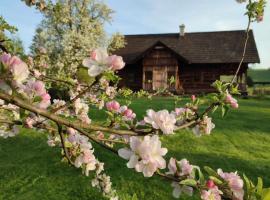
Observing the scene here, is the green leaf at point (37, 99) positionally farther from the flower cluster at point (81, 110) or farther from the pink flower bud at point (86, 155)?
the flower cluster at point (81, 110)

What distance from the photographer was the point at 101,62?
6.26ft

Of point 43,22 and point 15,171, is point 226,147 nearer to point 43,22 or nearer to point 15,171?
point 15,171

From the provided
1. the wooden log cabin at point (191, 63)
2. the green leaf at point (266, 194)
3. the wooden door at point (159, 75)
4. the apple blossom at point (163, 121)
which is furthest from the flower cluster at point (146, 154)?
the wooden door at point (159, 75)

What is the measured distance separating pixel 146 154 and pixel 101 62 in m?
0.49

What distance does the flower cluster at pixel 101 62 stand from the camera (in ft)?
6.20

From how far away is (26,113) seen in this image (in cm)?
233

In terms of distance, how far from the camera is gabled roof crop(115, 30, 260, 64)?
106 ft

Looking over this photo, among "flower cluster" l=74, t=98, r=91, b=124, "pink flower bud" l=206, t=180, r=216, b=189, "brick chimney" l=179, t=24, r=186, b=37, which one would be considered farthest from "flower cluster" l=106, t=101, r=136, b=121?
"brick chimney" l=179, t=24, r=186, b=37

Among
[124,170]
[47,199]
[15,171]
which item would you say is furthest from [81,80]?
[15,171]

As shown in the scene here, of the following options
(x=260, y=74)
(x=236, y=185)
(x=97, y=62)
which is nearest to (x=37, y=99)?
(x=97, y=62)

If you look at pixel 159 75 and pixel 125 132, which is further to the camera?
pixel 159 75

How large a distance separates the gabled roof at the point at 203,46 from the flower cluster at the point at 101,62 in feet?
99.1

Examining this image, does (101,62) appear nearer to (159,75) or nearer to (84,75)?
A: (84,75)

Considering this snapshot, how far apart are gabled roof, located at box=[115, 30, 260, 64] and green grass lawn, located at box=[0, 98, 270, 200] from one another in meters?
19.0
